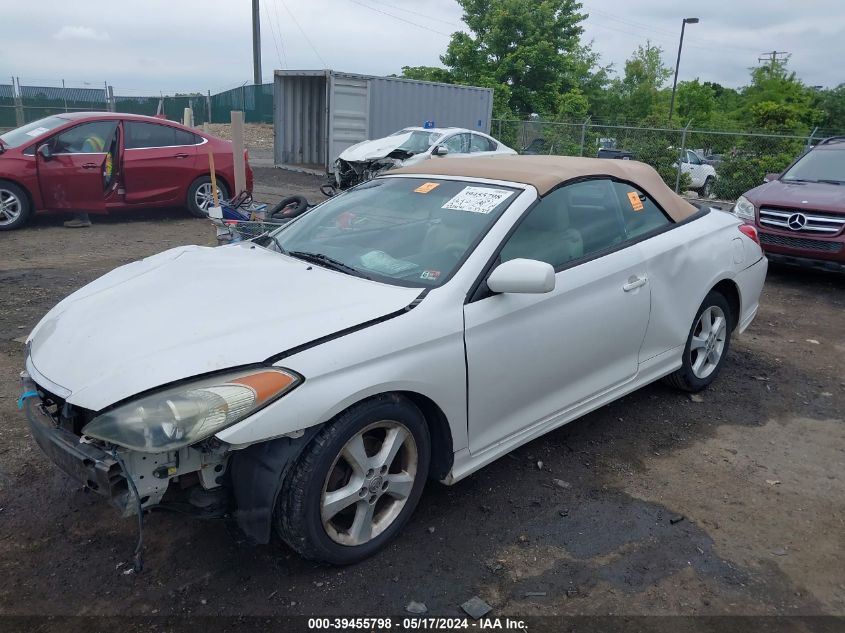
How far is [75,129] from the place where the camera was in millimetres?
9703

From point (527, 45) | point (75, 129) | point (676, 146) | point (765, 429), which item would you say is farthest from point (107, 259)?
point (527, 45)

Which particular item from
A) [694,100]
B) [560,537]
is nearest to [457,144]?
[560,537]

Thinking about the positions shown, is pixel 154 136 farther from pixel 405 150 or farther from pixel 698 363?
pixel 698 363

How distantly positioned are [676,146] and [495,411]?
15864mm

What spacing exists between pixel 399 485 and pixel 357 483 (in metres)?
0.23

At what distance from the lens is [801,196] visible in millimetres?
8164

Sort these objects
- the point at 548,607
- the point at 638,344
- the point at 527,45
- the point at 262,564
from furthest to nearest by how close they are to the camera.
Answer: the point at 527,45
the point at 638,344
the point at 262,564
the point at 548,607

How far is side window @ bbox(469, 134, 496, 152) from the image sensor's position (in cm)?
1569

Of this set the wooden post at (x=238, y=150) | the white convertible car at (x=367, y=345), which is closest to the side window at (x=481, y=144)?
the wooden post at (x=238, y=150)

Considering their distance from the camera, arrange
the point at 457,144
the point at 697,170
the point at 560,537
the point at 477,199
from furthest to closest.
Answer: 1. the point at 697,170
2. the point at 457,144
3. the point at 477,199
4. the point at 560,537

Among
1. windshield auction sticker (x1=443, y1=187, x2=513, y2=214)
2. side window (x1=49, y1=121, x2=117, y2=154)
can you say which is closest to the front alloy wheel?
windshield auction sticker (x1=443, y1=187, x2=513, y2=214)

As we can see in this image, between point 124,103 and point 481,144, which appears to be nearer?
point 481,144

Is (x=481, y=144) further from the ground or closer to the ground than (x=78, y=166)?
further from the ground

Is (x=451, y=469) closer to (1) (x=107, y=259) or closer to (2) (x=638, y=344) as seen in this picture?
(2) (x=638, y=344)
